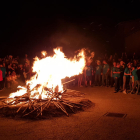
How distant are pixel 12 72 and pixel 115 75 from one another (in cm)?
786

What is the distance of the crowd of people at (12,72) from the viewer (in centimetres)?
1424

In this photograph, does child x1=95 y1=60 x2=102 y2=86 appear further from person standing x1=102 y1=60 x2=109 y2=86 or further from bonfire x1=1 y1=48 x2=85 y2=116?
bonfire x1=1 y1=48 x2=85 y2=116

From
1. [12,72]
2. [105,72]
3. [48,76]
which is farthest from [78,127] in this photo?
[12,72]

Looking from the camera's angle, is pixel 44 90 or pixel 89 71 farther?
pixel 89 71

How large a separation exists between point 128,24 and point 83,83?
935cm

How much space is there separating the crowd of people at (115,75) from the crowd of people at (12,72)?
446 centimetres

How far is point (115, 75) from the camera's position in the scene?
40.6 ft

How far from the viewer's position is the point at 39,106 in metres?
7.32

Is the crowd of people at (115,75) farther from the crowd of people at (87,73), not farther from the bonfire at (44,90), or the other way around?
the bonfire at (44,90)

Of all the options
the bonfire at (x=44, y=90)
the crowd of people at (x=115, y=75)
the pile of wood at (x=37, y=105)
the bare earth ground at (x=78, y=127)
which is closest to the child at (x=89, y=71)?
the crowd of people at (x=115, y=75)

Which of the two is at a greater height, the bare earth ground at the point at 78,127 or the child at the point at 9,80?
the child at the point at 9,80

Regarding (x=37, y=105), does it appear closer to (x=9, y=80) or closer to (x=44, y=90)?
(x=44, y=90)

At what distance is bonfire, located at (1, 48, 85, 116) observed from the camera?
7.68 metres

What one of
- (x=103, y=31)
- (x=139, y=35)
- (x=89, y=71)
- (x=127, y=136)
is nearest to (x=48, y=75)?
(x=127, y=136)
